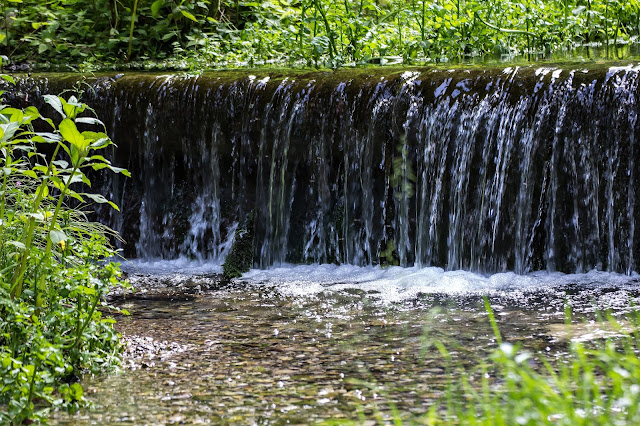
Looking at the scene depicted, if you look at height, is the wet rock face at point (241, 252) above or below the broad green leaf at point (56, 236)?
below

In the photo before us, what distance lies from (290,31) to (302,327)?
5.78 metres

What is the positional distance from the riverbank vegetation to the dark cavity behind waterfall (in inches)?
75.5

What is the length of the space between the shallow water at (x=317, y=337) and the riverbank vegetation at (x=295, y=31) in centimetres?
379

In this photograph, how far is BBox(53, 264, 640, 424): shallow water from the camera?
2.95 metres

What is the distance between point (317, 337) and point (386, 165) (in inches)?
101

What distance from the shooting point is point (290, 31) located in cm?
919

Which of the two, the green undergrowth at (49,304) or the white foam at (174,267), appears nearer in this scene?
the green undergrowth at (49,304)

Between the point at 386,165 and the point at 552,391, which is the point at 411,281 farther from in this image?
the point at 552,391

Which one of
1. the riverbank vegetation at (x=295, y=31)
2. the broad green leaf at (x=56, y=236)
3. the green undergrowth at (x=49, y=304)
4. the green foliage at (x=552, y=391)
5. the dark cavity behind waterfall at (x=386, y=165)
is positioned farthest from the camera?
the riverbank vegetation at (x=295, y=31)

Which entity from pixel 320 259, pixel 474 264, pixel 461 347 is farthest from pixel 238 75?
pixel 461 347

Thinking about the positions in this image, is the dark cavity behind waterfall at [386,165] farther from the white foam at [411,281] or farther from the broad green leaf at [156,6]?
the broad green leaf at [156,6]

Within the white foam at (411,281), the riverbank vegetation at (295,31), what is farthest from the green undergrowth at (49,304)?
the riverbank vegetation at (295,31)

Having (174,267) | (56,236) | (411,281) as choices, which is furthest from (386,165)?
(56,236)

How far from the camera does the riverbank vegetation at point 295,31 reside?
8.69 metres
